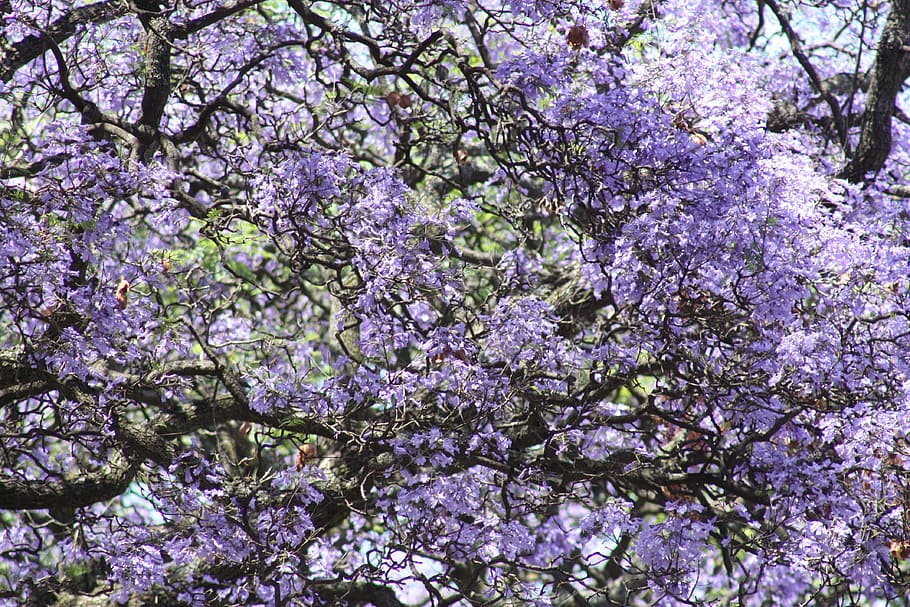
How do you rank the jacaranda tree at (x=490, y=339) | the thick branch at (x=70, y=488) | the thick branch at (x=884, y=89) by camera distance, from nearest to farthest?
the jacaranda tree at (x=490, y=339)
the thick branch at (x=70, y=488)
the thick branch at (x=884, y=89)

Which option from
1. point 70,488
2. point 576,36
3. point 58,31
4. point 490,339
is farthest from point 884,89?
point 70,488

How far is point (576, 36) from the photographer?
6.46m

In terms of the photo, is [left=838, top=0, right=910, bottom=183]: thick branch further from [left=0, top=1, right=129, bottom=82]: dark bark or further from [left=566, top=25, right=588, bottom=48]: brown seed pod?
[left=0, top=1, right=129, bottom=82]: dark bark

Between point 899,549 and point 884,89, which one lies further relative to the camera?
point 884,89

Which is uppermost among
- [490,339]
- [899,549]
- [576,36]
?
[576,36]

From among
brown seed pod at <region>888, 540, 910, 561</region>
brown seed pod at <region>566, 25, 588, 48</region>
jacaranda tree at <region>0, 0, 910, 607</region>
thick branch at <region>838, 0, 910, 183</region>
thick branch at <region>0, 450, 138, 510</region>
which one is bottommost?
brown seed pod at <region>888, 540, 910, 561</region>

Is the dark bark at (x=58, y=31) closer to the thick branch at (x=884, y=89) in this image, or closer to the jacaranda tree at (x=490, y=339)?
the jacaranda tree at (x=490, y=339)

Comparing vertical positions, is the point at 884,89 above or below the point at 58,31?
above

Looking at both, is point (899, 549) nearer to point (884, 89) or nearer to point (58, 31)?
point (884, 89)

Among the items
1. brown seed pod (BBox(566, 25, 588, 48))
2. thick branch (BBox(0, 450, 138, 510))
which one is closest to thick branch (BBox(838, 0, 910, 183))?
brown seed pod (BBox(566, 25, 588, 48))

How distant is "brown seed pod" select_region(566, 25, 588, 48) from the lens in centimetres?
646

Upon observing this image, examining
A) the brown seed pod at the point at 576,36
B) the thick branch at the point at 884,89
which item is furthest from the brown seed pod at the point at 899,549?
the brown seed pod at the point at 576,36

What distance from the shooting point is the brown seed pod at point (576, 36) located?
21.2ft

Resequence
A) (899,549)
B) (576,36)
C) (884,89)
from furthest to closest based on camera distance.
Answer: (884,89)
(576,36)
(899,549)
